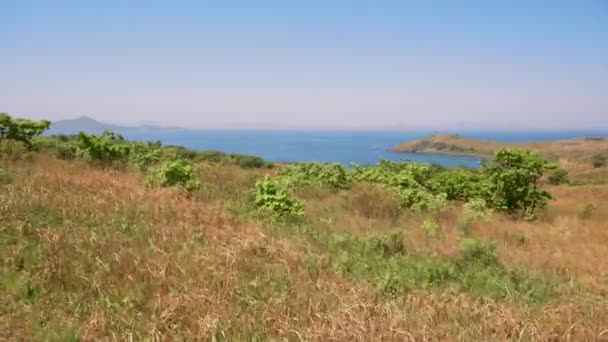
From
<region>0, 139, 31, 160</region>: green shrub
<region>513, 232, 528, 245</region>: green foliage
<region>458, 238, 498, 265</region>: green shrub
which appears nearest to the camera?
<region>458, 238, 498, 265</region>: green shrub

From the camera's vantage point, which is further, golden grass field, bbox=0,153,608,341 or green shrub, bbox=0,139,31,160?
green shrub, bbox=0,139,31,160

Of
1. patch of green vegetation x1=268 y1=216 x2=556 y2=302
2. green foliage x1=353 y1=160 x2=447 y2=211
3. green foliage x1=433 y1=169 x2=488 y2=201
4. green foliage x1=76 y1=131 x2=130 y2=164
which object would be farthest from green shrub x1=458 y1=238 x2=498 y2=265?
green foliage x1=76 y1=131 x2=130 y2=164

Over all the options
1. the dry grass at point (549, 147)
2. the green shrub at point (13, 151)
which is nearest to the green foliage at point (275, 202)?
the green shrub at point (13, 151)

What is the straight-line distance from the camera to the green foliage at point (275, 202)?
27.8ft

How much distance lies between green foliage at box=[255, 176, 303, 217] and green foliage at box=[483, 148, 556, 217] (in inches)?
318

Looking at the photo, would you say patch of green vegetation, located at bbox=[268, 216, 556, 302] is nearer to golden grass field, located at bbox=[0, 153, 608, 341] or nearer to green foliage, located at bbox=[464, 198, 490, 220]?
golden grass field, located at bbox=[0, 153, 608, 341]

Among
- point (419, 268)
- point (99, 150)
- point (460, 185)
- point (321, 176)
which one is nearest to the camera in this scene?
point (419, 268)

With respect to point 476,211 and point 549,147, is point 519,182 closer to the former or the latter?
point 476,211

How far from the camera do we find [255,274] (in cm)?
487

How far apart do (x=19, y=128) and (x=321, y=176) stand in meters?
9.82

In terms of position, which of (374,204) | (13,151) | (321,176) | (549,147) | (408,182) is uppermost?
(13,151)

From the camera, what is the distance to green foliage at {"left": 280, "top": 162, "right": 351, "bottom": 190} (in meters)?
14.1

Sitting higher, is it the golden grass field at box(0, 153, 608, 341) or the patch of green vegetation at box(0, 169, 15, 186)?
the patch of green vegetation at box(0, 169, 15, 186)

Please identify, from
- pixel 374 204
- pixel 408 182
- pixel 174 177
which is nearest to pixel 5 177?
pixel 174 177
